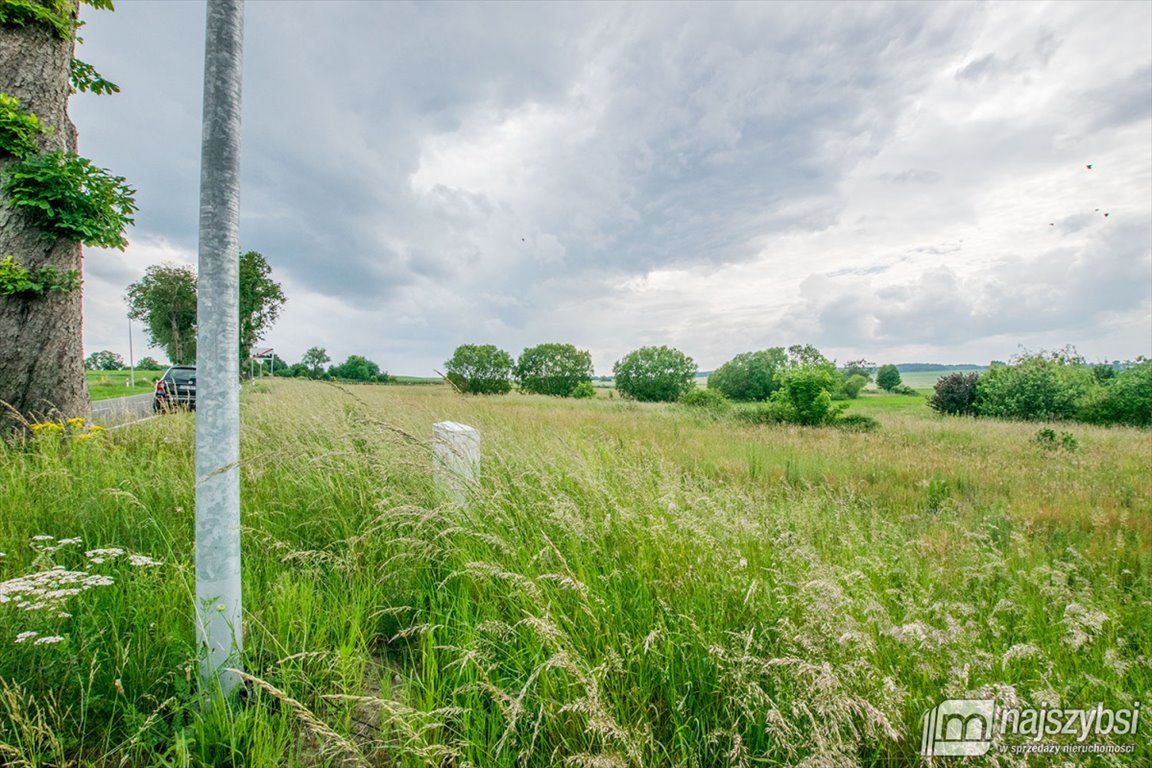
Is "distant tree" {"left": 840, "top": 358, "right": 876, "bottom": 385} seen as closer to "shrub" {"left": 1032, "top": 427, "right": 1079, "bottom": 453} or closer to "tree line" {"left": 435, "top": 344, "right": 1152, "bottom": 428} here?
"tree line" {"left": 435, "top": 344, "right": 1152, "bottom": 428}

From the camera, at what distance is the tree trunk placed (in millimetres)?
4734

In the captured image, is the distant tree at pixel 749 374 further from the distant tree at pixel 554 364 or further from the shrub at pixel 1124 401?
→ the shrub at pixel 1124 401

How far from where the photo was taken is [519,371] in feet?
221

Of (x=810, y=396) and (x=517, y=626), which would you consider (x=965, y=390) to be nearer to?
(x=810, y=396)

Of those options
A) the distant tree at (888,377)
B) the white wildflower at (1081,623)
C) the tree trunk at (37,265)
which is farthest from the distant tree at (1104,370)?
the tree trunk at (37,265)

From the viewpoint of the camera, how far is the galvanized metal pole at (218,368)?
161 cm

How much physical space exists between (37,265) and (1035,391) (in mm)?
35769

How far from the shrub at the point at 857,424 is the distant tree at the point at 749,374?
38.0 metres

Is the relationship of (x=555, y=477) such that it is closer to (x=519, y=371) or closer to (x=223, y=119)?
(x=223, y=119)

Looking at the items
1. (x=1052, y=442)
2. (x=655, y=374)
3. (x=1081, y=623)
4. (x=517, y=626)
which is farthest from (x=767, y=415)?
(x=655, y=374)

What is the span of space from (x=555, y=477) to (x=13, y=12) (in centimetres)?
774

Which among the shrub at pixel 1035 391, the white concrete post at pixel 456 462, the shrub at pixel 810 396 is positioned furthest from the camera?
the shrub at pixel 1035 391

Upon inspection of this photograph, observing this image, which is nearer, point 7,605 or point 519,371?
point 7,605

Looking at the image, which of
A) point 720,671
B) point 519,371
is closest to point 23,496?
point 720,671
